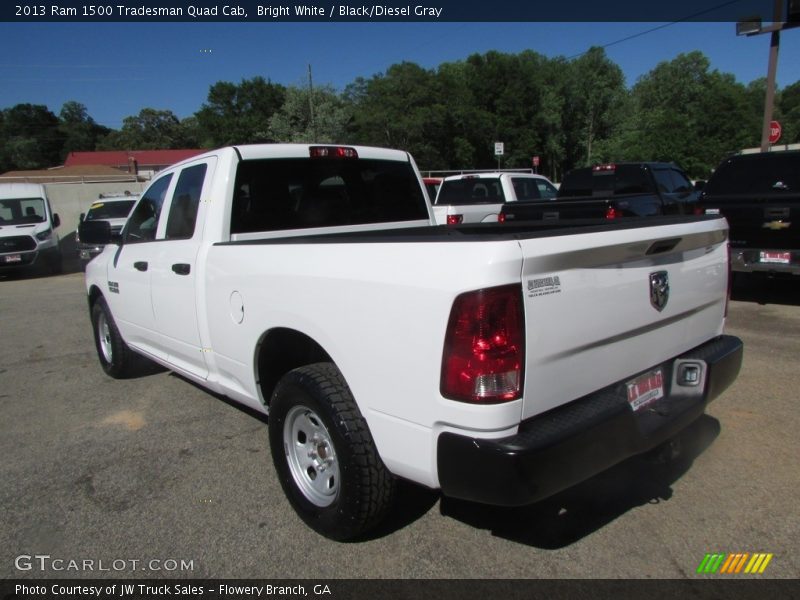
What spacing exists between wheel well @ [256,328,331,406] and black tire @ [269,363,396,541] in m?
0.26

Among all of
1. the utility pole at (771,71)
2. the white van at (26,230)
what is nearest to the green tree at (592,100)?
the utility pole at (771,71)

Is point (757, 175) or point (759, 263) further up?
point (757, 175)

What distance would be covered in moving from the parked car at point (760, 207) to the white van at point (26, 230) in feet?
48.4

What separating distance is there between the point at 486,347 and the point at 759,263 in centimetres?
664

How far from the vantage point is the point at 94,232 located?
4.72 m

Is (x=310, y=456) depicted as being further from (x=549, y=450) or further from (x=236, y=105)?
(x=236, y=105)

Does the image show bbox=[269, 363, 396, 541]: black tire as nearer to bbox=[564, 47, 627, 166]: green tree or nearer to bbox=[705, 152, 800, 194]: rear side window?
bbox=[705, 152, 800, 194]: rear side window

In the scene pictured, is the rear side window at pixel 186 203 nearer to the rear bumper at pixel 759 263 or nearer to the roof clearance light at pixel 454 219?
the rear bumper at pixel 759 263

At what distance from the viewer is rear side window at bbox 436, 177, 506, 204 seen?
1120cm

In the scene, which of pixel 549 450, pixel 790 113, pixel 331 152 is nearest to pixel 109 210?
pixel 331 152

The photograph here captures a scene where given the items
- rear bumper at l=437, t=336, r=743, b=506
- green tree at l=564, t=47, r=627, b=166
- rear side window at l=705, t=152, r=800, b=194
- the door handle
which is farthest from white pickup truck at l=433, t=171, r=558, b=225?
green tree at l=564, t=47, r=627, b=166

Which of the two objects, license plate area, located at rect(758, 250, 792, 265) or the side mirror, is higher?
the side mirror
